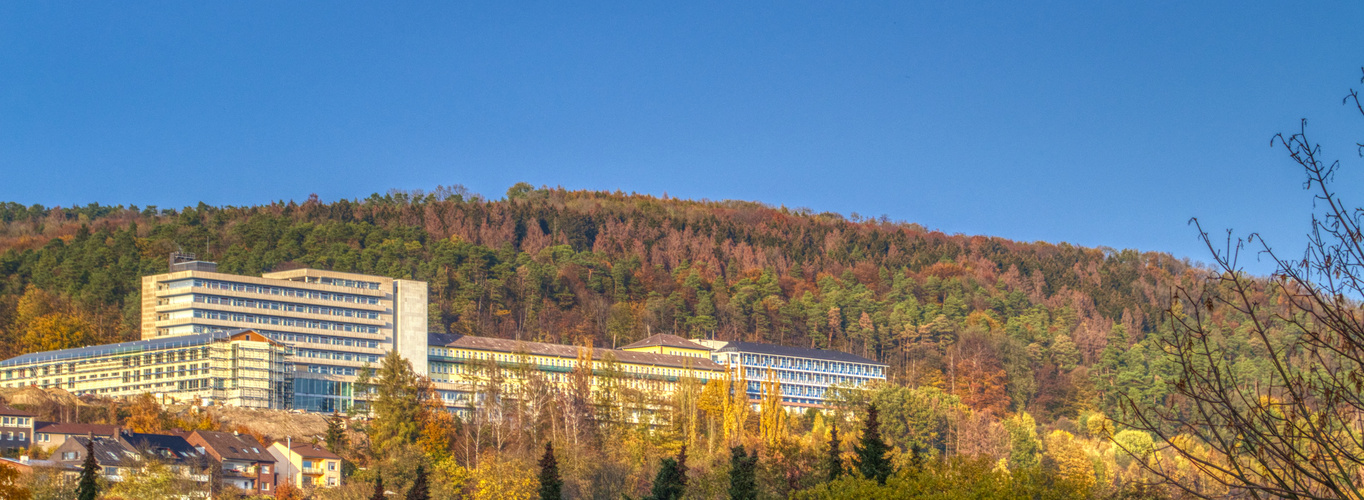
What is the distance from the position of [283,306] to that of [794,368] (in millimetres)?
55012

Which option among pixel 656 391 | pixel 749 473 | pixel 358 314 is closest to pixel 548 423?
pixel 656 391

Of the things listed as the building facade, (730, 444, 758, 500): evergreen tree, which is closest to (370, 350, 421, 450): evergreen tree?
the building facade

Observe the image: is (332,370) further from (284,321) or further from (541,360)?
(541,360)

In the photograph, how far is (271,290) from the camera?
12750cm

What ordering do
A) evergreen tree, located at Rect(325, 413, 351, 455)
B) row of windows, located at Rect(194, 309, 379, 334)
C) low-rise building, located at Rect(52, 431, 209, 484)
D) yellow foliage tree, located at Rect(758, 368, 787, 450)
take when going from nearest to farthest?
low-rise building, located at Rect(52, 431, 209, 484) → evergreen tree, located at Rect(325, 413, 351, 455) → yellow foliage tree, located at Rect(758, 368, 787, 450) → row of windows, located at Rect(194, 309, 379, 334)

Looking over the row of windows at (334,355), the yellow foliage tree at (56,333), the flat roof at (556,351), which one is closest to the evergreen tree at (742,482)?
the flat roof at (556,351)

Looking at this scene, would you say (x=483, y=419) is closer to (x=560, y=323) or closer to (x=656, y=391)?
(x=656, y=391)

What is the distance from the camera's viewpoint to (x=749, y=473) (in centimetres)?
6338

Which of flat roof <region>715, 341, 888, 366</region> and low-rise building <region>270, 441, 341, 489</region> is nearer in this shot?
low-rise building <region>270, 441, 341, 489</region>

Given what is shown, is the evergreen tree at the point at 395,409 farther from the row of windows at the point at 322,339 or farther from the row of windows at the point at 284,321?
the row of windows at the point at 284,321

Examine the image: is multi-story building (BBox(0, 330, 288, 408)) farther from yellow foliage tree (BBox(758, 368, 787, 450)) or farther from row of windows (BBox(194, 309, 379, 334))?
yellow foliage tree (BBox(758, 368, 787, 450))

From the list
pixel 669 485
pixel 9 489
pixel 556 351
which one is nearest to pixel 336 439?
pixel 556 351

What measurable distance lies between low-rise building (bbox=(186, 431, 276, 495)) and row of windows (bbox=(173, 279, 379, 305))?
1201 inches

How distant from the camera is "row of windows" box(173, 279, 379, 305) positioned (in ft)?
406
